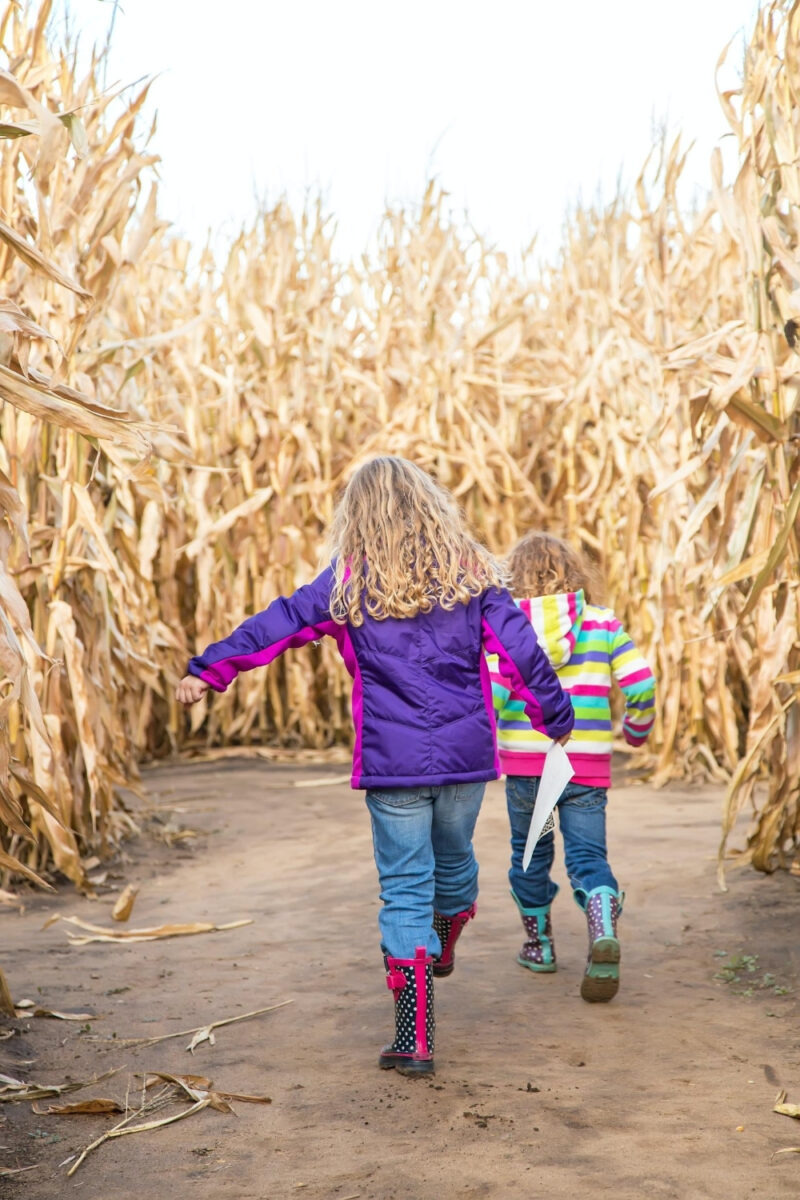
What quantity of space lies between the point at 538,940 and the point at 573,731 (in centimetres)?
65

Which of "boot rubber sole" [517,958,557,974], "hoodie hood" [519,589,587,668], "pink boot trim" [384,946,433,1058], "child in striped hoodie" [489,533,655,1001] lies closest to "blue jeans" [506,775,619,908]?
"child in striped hoodie" [489,533,655,1001]

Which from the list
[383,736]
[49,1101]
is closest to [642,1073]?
[383,736]

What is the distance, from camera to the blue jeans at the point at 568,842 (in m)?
3.48

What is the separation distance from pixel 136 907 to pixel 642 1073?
7.54 ft

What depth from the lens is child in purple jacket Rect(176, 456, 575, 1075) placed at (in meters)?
2.86

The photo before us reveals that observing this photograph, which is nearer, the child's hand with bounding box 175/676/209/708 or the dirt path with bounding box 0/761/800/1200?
the dirt path with bounding box 0/761/800/1200

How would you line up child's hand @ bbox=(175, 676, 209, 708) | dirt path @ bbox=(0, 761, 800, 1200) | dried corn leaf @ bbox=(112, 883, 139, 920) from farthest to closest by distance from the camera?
dried corn leaf @ bbox=(112, 883, 139, 920) < child's hand @ bbox=(175, 676, 209, 708) < dirt path @ bbox=(0, 761, 800, 1200)

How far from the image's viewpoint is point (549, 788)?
3062 millimetres

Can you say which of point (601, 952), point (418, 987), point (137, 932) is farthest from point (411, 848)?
point (137, 932)

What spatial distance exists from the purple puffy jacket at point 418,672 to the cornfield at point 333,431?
513 millimetres

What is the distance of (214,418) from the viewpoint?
775 centimetres

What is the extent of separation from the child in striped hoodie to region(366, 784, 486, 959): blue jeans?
1.64ft

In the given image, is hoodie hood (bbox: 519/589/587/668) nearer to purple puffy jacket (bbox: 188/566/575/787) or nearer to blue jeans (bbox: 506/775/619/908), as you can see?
blue jeans (bbox: 506/775/619/908)

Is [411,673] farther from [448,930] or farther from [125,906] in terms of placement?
[125,906]
